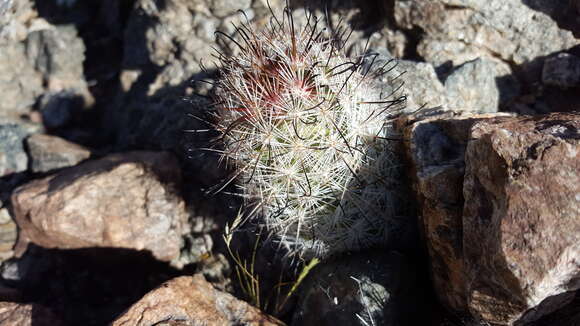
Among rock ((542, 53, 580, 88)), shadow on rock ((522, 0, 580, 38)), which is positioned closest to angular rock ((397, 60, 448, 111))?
rock ((542, 53, 580, 88))

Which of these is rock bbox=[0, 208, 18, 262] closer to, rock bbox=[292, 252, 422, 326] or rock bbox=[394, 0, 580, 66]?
rock bbox=[292, 252, 422, 326]

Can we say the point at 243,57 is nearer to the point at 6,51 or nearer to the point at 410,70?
the point at 410,70

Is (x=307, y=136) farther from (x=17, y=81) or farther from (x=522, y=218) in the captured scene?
(x=17, y=81)

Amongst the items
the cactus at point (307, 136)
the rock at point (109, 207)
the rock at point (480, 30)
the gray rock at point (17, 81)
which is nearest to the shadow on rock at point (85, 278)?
the rock at point (109, 207)

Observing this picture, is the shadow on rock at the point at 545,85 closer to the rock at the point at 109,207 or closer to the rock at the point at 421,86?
the rock at the point at 421,86

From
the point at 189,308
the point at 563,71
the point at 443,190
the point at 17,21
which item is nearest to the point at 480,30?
the point at 563,71

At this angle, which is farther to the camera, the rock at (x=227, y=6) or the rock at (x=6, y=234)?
the rock at (x=227, y=6)
